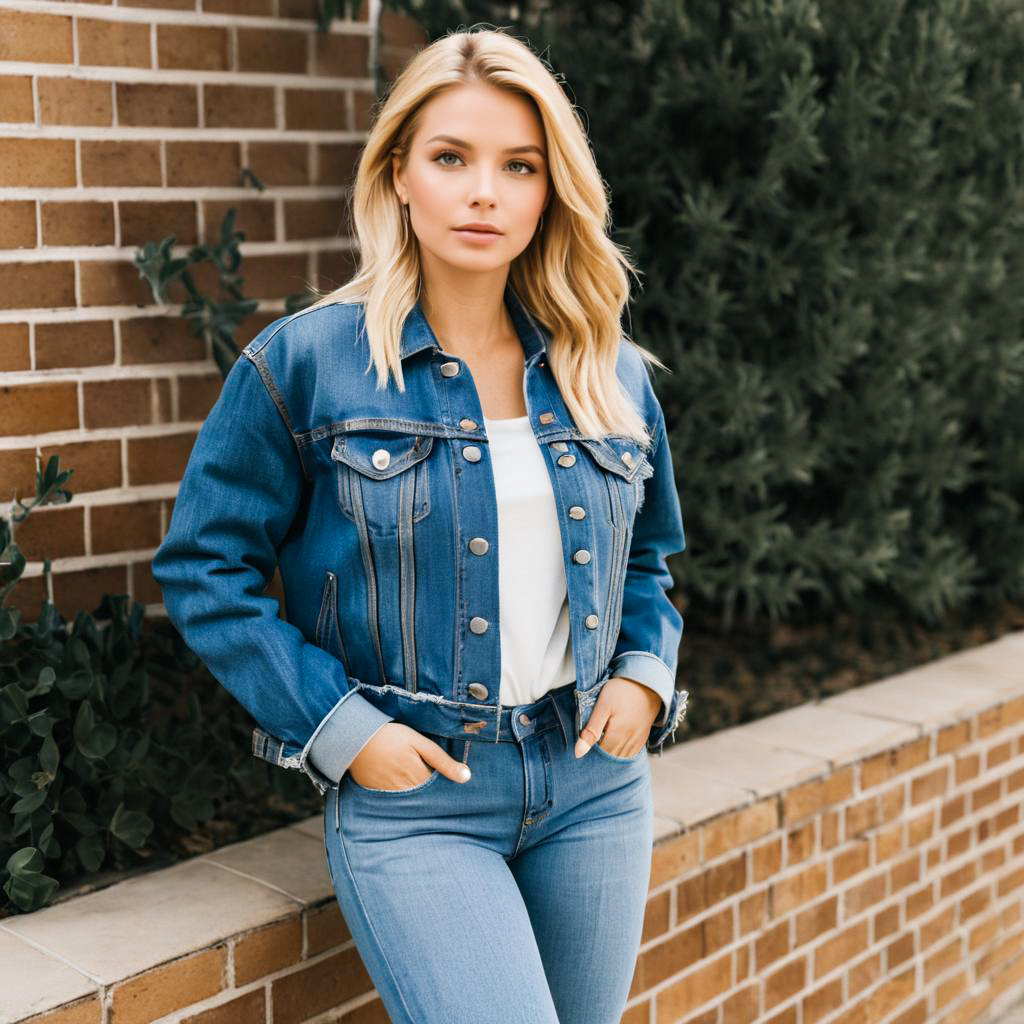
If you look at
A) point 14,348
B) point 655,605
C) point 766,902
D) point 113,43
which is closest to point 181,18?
point 113,43

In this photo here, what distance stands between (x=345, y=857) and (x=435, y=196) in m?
0.97

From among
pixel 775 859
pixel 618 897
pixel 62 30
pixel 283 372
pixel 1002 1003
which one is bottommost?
pixel 1002 1003

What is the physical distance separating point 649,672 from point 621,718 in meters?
0.13

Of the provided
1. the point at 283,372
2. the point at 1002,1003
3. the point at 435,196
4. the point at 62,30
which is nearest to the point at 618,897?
the point at 283,372

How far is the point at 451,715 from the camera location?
2053 millimetres

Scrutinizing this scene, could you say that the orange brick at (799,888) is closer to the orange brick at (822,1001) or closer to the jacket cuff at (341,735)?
the orange brick at (822,1001)

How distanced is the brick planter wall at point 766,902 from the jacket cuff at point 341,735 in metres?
0.42

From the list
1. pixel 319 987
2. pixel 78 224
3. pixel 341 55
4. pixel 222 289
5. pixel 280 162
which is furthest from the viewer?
pixel 341 55

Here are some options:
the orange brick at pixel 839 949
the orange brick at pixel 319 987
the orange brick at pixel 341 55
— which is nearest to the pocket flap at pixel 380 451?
the orange brick at pixel 319 987

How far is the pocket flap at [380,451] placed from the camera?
6.64 ft

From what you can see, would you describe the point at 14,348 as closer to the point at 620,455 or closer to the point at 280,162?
the point at 280,162

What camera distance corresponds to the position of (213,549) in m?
1.99

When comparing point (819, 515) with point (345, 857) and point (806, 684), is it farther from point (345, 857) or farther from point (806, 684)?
point (345, 857)

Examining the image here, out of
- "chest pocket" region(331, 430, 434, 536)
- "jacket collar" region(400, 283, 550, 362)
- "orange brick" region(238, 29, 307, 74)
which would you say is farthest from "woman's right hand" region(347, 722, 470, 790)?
"orange brick" region(238, 29, 307, 74)
